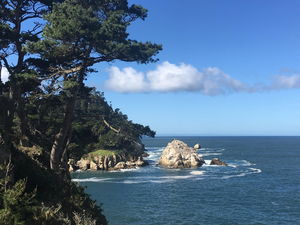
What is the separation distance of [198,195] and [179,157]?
38.3 metres

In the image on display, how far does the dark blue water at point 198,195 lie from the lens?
1629 inches

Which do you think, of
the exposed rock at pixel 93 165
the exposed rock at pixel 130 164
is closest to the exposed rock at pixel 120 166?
the exposed rock at pixel 130 164

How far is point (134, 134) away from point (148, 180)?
46832mm

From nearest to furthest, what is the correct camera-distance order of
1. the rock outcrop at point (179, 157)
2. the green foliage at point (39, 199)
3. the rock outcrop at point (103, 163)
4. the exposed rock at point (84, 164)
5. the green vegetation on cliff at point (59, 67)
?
the green foliage at point (39, 199), the green vegetation on cliff at point (59, 67), the exposed rock at point (84, 164), the rock outcrop at point (103, 163), the rock outcrop at point (179, 157)

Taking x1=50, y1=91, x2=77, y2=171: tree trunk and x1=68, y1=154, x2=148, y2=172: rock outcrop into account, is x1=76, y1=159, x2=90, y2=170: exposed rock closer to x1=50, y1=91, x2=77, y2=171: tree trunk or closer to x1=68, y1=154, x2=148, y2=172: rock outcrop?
x1=68, y1=154, x2=148, y2=172: rock outcrop

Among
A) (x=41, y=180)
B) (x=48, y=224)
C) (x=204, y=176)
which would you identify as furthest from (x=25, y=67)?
(x=204, y=176)

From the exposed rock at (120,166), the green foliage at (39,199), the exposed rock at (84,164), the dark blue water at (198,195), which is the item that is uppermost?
the green foliage at (39,199)

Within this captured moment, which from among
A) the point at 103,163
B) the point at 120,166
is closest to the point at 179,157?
the point at 120,166

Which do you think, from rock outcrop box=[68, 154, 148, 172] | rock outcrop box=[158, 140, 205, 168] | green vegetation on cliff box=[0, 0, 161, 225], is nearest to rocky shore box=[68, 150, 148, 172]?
rock outcrop box=[68, 154, 148, 172]

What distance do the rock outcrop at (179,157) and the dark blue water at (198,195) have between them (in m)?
7.53

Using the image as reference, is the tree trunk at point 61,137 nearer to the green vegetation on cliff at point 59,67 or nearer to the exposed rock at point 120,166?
the green vegetation on cliff at point 59,67

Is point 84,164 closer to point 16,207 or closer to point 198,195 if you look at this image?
point 198,195

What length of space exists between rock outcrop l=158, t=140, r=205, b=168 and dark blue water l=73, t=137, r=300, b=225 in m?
7.53

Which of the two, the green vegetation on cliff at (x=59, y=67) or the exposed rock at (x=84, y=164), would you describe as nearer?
the green vegetation on cliff at (x=59, y=67)
